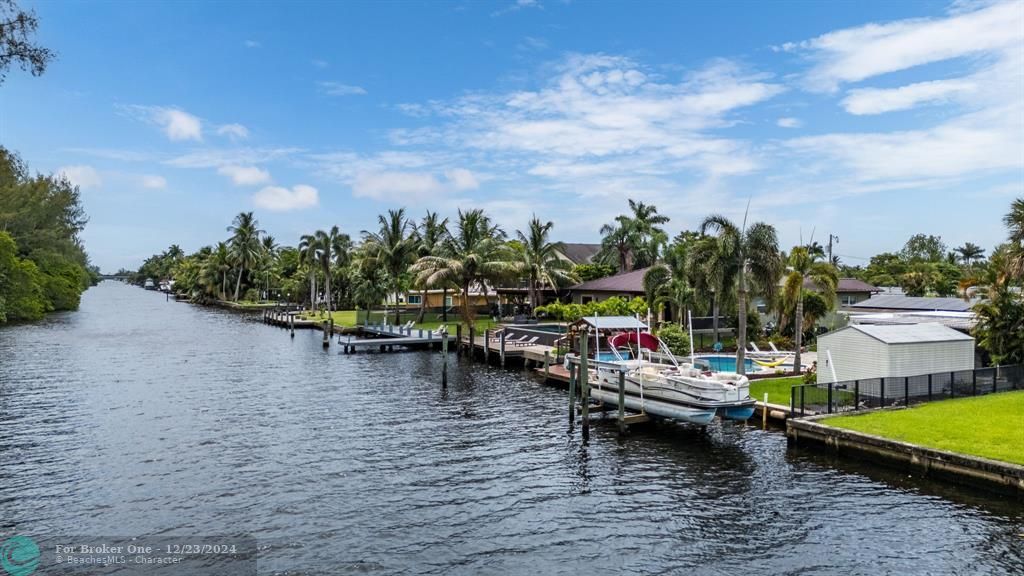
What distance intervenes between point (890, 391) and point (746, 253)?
9.04 metres

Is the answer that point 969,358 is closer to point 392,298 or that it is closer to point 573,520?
point 573,520

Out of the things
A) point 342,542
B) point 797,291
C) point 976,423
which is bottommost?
point 342,542

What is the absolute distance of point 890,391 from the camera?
23.1 metres

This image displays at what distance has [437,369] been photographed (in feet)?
138

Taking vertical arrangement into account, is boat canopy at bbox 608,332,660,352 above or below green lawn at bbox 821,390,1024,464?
above

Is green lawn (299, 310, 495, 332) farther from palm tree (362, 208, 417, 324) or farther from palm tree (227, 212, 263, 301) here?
palm tree (227, 212, 263, 301)

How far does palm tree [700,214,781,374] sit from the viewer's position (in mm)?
29531

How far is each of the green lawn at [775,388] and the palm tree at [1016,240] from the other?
30.5ft

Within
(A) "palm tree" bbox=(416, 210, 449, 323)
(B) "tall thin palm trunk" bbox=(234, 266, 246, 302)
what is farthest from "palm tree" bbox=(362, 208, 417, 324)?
(B) "tall thin palm trunk" bbox=(234, 266, 246, 302)

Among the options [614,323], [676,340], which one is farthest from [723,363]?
[614,323]

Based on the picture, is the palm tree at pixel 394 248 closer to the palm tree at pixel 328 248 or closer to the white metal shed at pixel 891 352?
the palm tree at pixel 328 248

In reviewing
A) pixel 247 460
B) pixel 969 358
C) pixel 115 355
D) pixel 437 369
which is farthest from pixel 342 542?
pixel 115 355

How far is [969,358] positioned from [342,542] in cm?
2501

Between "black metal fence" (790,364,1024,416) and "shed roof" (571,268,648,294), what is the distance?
30226mm
